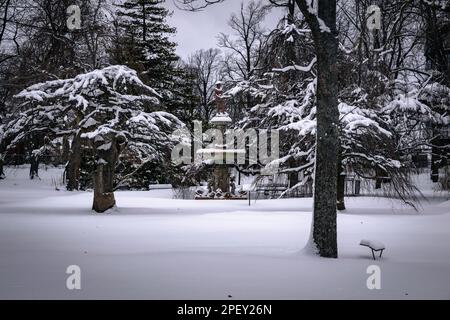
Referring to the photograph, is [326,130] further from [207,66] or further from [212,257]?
[207,66]

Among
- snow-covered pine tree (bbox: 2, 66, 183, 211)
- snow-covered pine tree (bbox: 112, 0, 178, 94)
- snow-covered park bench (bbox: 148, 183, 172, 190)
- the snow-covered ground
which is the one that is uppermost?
snow-covered pine tree (bbox: 112, 0, 178, 94)

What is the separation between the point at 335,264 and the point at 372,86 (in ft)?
37.0

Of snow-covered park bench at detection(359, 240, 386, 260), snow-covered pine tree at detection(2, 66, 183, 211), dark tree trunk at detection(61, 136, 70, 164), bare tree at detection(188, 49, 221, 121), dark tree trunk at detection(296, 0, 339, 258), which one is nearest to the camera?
snow-covered park bench at detection(359, 240, 386, 260)

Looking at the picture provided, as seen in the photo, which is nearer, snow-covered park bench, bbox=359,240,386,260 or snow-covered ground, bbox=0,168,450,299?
snow-covered ground, bbox=0,168,450,299

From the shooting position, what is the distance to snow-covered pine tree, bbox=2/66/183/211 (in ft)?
→ 52.7

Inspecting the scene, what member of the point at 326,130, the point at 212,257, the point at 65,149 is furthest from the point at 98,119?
the point at 326,130

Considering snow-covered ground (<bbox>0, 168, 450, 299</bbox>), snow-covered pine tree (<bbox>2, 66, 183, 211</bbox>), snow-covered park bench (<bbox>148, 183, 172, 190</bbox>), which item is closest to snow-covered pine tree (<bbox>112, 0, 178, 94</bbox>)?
snow-covered park bench (<bbox>148, 183, 172, 190</bbox>)

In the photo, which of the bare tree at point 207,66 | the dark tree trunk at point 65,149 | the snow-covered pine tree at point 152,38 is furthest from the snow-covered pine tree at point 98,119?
the bare tree at point 207,66

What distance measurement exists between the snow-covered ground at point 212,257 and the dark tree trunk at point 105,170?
3.98 feet

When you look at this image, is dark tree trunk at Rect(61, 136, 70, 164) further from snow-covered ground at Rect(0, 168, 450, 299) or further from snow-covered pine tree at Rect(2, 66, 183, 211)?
Result: snow-covered ground at Rect(0, 168, 450, 299)

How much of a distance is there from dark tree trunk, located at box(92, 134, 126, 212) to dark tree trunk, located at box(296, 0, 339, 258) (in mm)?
9754

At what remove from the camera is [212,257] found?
26.8 feet

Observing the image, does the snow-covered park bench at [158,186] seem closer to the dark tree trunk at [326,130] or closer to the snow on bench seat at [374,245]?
the dark tree trunk at [326,130]
